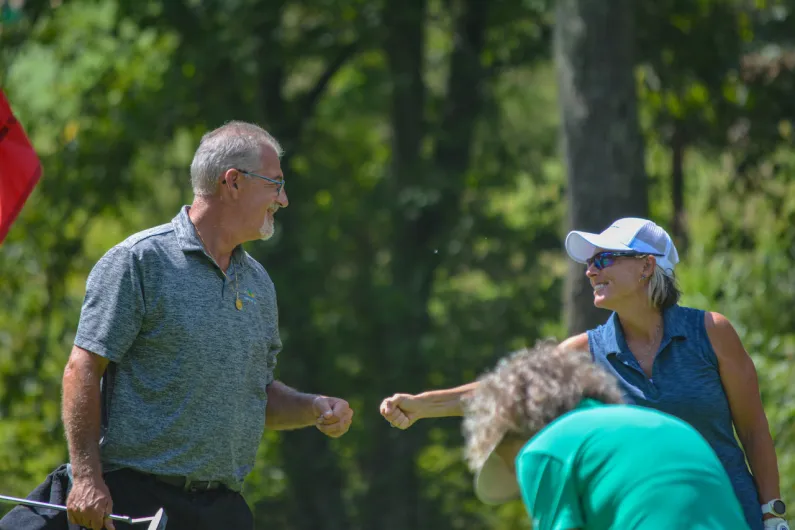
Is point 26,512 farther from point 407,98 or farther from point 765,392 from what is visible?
point 407,98

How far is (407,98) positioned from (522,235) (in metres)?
1.75

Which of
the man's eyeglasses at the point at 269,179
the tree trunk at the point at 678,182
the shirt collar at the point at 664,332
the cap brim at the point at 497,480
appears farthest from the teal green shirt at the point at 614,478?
the tree trunk at the point at 678,182

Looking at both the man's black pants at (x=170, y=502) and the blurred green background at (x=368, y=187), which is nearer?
the man's black pants at (x=170, y=502)

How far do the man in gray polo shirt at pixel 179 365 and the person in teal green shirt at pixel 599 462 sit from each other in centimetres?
142

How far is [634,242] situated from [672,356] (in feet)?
1.31

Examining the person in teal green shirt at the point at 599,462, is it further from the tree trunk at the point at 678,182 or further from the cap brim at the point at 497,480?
the tree trunk at the point at 678,182

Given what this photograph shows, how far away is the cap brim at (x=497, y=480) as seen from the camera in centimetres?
A: 262

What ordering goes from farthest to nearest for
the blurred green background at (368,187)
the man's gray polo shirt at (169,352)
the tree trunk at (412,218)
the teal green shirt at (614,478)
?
1. the tree trunk at (412,218)
2. the blurred green background at (368,187)
3. the man's gray polo shirt at (169,352)
4. the teal green shirt at (614,478)

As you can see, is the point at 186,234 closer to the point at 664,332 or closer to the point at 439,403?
the point at 439,403

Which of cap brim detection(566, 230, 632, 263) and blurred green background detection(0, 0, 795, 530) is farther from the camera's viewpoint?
blurred green background detection(0, 0, 795, 530)

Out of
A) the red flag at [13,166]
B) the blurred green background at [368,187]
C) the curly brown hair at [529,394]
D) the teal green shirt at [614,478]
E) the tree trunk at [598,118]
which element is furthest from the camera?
the blurred green background at [368,187]

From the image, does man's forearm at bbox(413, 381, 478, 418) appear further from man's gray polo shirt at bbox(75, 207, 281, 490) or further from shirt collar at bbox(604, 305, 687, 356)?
man's gray polo shirt at bbox(75, 207, 281, 490)

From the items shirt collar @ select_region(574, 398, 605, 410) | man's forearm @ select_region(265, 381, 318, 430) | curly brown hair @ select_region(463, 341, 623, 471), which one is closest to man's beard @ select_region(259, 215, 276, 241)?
man's forearm @ select_region(265, 381, 318, 430)

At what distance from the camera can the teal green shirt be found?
7.92 feet
